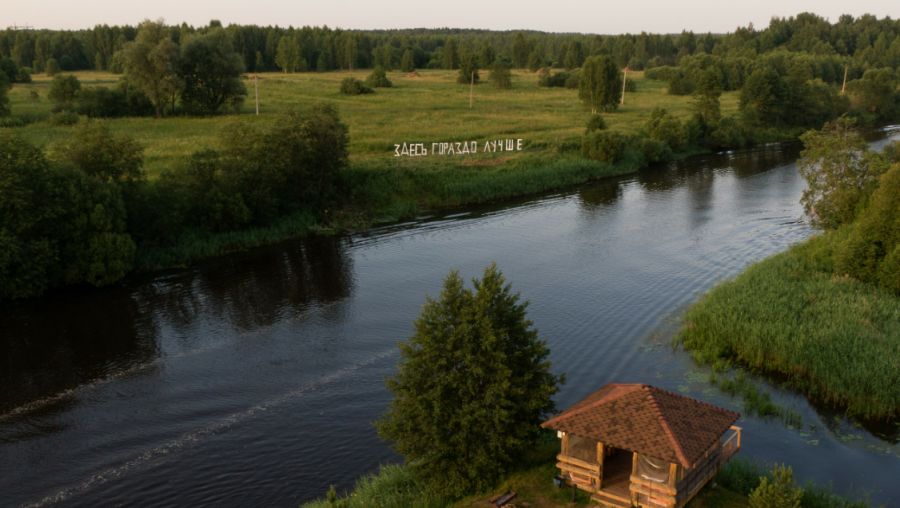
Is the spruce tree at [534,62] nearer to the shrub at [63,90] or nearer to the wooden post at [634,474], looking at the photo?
the shrub at [63,90]

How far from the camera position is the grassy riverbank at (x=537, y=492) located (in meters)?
15.6

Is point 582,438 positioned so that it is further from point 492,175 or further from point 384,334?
point 492,175

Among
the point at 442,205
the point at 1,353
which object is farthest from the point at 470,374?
the point at 442,205

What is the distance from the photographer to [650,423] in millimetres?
14961

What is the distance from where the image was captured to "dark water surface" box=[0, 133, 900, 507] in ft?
59.8

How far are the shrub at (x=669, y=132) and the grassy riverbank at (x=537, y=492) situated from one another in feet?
192

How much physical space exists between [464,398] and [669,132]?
202 ft

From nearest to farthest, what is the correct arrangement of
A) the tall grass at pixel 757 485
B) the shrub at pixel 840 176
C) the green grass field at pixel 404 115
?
the tall grass at pixel 757 485 → the shrub at pixel 840 176 → the green grass field at pixel 404 115

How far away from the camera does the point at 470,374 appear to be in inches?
658

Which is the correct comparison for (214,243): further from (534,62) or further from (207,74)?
(534,62)

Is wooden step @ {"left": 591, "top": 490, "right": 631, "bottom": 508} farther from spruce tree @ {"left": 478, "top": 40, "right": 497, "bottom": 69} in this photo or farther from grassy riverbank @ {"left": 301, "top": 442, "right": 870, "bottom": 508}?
spruce tree @ {"left": 478, "top": 40, "right": 497, "bottom": 69}

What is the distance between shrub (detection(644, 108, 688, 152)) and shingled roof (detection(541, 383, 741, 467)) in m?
59.2

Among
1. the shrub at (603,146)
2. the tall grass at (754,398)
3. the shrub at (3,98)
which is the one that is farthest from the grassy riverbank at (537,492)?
the shrub at (3,98)

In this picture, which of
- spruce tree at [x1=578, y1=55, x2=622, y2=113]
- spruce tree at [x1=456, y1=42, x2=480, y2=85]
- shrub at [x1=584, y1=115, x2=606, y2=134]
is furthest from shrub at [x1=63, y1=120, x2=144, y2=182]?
spruce tree at [x1=456, y1=42, x2=480, y2=85]
